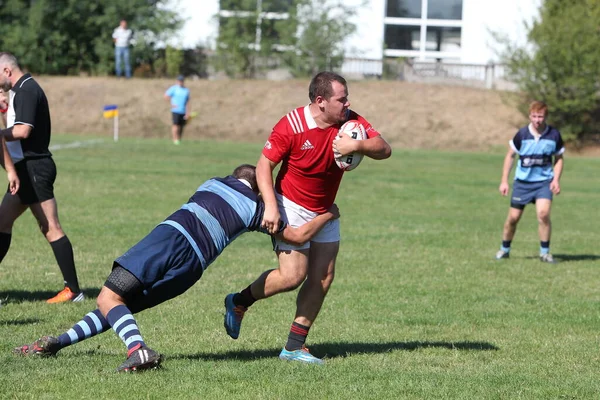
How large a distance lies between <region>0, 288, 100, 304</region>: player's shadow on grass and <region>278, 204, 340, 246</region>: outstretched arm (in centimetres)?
339

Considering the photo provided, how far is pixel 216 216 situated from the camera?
6.10m

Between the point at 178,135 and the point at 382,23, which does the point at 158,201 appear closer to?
the point at 178,135

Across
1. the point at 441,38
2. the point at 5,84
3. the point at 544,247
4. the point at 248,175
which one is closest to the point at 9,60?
the point at 5,84

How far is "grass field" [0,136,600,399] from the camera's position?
579cm

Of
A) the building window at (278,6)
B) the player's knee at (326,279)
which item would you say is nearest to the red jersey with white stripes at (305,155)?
the player's knee at (326,279)

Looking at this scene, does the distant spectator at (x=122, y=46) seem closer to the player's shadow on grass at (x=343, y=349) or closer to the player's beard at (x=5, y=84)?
the player's beard at (x=5, y=84)

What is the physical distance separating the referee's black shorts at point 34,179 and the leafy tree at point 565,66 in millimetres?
31016

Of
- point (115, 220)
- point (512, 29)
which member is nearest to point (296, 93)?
point (512, 29)

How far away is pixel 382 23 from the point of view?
52156 millimetres

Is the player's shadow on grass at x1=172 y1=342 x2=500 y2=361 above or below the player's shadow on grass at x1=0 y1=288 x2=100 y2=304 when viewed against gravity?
above

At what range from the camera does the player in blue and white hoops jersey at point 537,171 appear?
12266mm

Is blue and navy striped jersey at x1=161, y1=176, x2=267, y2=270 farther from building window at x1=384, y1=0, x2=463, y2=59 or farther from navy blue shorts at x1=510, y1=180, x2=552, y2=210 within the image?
building window at x1=384, y1=0, x2=463, y2=59

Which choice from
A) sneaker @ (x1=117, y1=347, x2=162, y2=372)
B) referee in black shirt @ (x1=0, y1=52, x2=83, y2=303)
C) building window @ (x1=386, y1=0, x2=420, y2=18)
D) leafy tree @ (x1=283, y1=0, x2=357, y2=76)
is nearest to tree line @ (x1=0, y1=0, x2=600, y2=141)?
leafy tree @ (x1=283, y1=0, x2=357, y2=76)

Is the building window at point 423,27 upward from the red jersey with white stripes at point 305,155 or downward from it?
upward
